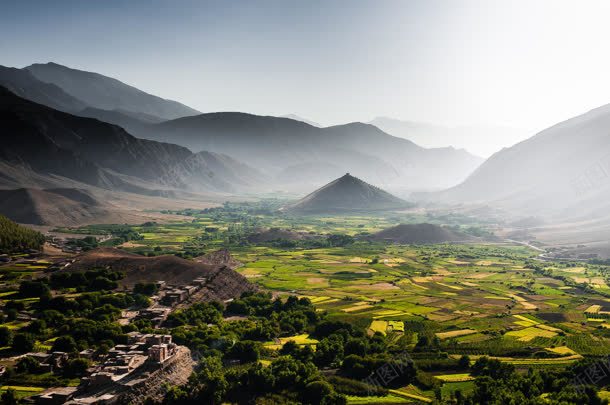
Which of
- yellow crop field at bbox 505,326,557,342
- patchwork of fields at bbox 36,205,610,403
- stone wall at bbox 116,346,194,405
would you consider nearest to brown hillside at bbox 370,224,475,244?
patchwork of fields at bbox 36,205,610,403

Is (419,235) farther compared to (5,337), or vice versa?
(419,235)

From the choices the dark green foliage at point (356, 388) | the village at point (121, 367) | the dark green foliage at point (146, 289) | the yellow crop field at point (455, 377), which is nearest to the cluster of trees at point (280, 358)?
the dark green foliage at point (356, 388)

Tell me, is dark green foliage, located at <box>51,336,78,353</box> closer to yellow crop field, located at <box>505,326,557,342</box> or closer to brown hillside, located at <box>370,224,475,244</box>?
yellow crop field, located at <box>505,326,557,342</box>

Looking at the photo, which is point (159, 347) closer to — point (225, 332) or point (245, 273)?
point (225, 332)

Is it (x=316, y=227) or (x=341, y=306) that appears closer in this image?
(x=341, y=306)

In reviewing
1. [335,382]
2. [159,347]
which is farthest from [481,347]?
[159,347]

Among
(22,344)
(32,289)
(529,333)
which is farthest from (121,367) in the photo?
(529,333)

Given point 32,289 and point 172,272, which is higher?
point 172,272

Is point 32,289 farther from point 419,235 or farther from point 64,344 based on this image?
point 419,235
